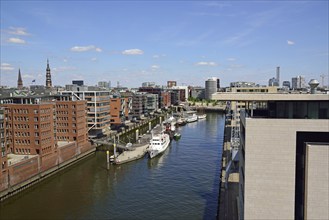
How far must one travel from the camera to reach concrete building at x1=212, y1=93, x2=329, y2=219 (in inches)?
709

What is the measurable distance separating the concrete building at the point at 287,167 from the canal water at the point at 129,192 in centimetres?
1641

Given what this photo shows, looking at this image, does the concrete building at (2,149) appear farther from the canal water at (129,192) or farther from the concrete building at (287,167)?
the concrete building at (287,167)

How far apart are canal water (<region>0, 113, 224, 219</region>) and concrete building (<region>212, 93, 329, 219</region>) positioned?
16.4 metres

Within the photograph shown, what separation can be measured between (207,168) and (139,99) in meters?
74.0

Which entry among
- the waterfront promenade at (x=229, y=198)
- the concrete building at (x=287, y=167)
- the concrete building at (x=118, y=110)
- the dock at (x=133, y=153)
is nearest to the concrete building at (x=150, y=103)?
the concrete building at (x=118, y=110)

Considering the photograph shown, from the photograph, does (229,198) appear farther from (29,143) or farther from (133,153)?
(29,143)

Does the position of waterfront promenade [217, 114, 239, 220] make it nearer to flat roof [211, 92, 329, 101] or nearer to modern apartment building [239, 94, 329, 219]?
modern apartment building [239, 94, 329, 219]

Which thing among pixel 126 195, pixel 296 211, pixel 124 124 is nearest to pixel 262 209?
pixel 296 211

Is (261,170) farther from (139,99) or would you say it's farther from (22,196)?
(139,99)

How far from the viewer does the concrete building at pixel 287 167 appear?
709 inches

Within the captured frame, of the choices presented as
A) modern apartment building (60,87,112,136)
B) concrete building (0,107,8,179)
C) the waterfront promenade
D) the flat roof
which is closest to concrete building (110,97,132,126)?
modern apartment building (60,87,112,136)

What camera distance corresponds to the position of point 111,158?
59375 mm

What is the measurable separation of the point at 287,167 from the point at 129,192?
27.7 metres

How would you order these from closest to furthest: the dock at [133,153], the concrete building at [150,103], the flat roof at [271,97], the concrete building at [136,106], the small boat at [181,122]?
1. the flat roof at [271,97]
2. the dock at [133,153]
3. the small boat at [181,122]
4. the concrete building at [136,106]
5. the concrete building at [150,103]
